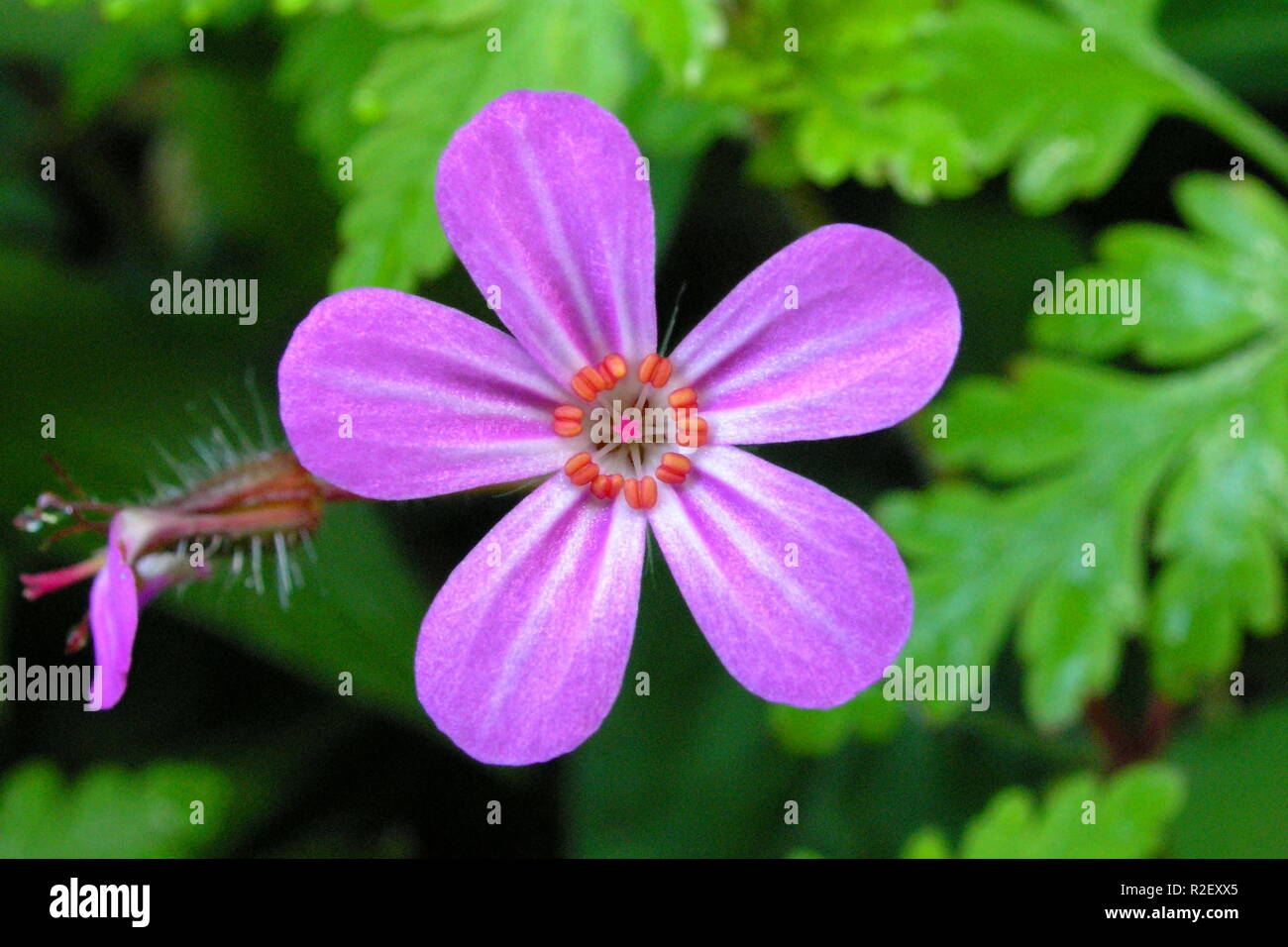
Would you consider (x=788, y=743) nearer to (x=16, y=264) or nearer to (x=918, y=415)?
(x=918, y=415)

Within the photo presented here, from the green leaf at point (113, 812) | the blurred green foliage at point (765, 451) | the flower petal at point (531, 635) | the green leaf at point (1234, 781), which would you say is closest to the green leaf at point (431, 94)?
the blurred green foliage at point (765, 451)

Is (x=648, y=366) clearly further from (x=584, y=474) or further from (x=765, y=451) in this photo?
(x=765, y=451)

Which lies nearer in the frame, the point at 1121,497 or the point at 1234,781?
the point at 1121,497

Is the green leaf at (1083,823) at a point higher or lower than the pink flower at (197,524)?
lower

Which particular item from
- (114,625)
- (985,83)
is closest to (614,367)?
(114,625)

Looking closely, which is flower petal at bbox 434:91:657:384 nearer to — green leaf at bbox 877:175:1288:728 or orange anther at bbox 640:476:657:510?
orange anther at bbox 640:476:657:510

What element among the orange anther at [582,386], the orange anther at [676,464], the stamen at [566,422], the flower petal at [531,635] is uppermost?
the orange anther at [582,386]

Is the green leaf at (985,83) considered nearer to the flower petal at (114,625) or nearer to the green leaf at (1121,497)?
the green leaf at (1121,497)
